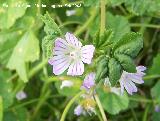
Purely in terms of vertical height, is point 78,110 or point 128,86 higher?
point 128,86

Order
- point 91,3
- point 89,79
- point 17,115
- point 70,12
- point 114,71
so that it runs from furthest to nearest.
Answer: point 70,12 < point 17,115 < point 91,3 < point 89,79 < point 114,71

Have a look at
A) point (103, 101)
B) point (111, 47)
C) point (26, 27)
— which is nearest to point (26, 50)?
point (26, 27)

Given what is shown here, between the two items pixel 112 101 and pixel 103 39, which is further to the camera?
pixel 112 101

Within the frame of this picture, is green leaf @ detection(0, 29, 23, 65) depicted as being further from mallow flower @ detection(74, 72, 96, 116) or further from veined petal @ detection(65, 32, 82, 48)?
veined petal @ detection(65, 32, 82, 48)

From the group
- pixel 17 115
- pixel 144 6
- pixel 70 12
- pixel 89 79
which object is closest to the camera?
pixel 89 79

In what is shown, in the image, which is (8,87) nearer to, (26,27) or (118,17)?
(26,27)

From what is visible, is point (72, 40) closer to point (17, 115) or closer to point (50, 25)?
point (50, 25)

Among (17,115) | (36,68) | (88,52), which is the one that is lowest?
(17,115)

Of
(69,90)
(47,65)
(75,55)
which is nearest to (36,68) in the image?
(47,65)
